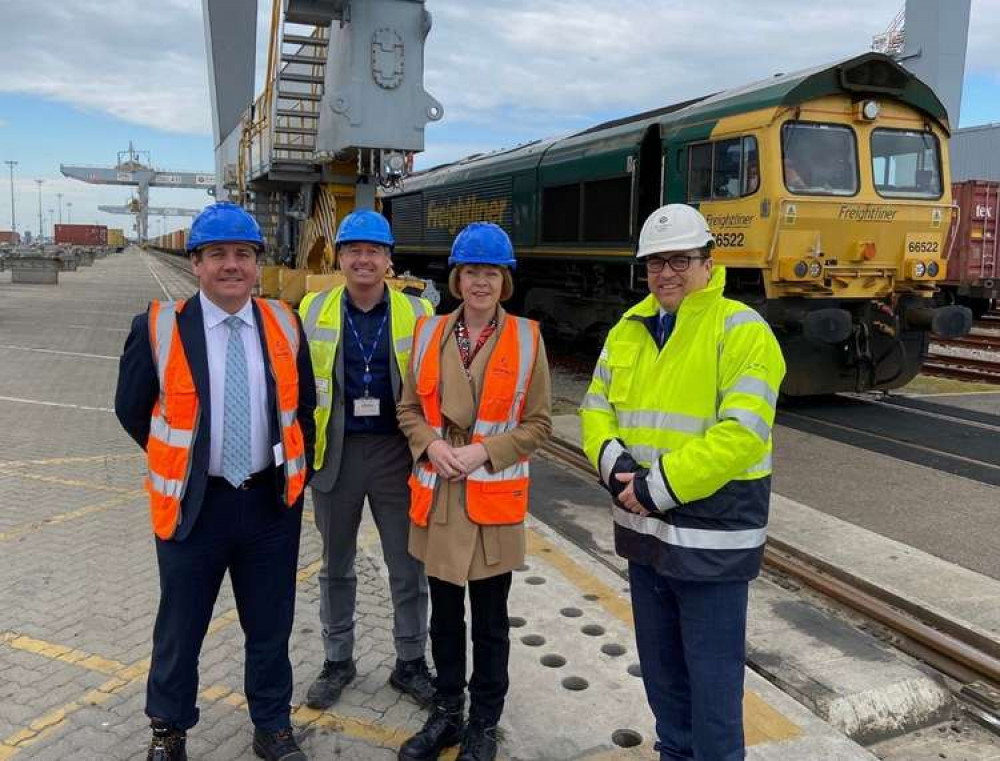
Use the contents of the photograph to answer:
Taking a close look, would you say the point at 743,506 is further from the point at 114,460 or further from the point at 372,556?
the point at 114,460

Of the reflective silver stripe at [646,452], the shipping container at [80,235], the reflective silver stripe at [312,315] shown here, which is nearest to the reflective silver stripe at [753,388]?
the reflective silver stripe at [646,452]

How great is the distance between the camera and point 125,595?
4250mm

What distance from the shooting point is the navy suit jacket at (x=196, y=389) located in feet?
8.71

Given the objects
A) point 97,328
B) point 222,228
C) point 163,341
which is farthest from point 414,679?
point 97,328

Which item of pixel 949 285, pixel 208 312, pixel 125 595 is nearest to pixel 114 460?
pixel 125 595

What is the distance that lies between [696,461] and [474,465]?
80 cm

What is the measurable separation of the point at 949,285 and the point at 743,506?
1573 centimetres

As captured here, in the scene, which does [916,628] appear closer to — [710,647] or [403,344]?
[710,647]

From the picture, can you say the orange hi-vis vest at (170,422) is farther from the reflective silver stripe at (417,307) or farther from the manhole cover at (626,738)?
the manhole cover at (626,738)

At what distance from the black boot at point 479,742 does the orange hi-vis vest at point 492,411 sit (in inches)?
28.3

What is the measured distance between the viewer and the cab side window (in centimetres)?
871

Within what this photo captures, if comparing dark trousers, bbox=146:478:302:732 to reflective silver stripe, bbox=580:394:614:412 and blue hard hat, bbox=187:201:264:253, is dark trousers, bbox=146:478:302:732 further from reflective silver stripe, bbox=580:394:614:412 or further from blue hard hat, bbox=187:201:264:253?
reflective silver stripe, bbox=580:394:614:412

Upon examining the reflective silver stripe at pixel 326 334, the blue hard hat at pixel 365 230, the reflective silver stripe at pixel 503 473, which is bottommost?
the reflective silver stripe at pixel 503 473

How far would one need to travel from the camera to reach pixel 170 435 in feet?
8.68
